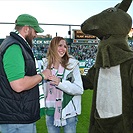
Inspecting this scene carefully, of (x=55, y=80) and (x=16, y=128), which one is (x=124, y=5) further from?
(x=16, y=128)

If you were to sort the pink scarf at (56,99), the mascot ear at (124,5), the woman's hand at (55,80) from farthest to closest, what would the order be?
1. the pink scarf at (56,99)
2. the woman's hand at (55,80)
3. the mascot ear at (124,5)

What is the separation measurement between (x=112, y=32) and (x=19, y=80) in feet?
2.85

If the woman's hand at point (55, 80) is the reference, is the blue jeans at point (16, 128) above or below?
below

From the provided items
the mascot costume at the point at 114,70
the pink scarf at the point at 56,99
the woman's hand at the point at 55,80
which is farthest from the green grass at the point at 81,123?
the mascot costume at the point at 114,70

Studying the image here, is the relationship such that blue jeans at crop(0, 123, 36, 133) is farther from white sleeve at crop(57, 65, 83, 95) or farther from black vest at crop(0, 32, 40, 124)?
white sleeve at crop(57, 65, 83, 95)

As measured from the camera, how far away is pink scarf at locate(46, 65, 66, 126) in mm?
2697

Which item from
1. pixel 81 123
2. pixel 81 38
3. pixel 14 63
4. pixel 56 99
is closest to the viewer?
pixel 14 63

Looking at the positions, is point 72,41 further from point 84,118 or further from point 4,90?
point 4,90

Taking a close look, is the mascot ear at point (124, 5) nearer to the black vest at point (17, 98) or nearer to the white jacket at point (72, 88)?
the white jacket at point (72, 88)

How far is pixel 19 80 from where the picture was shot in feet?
6.57

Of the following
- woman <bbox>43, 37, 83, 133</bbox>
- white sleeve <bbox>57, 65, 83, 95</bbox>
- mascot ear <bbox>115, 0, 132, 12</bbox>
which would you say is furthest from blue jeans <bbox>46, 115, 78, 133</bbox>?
mascot ear <bbox>115, 0, 132, 12</bbox>

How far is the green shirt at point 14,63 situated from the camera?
77.6 inches

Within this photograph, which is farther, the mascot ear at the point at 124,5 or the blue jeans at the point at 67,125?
the blue jeans at the point at 67,125

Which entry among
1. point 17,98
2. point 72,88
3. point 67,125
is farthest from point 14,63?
point 67,125
